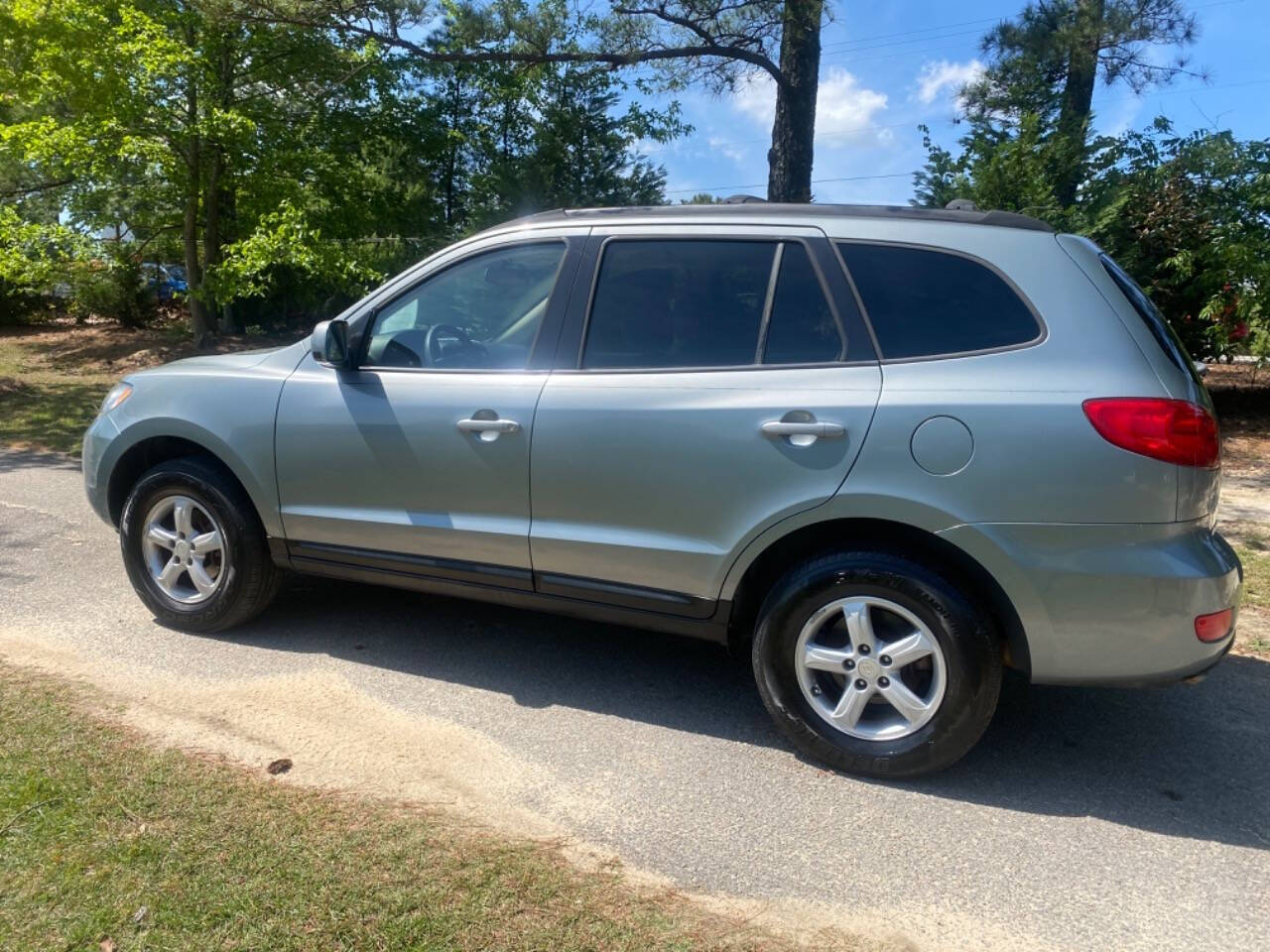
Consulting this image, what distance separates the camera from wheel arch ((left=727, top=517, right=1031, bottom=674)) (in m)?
3.20

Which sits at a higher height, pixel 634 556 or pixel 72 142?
pixel 72 142

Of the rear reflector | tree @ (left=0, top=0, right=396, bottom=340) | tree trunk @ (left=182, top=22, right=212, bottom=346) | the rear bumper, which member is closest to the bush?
tree trunk @ (left=182, top=22, right=212, bottom=346)

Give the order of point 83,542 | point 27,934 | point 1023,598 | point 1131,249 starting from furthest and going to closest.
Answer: point 1131,249 → point 83,542 → point 1023,598 → point 27,934

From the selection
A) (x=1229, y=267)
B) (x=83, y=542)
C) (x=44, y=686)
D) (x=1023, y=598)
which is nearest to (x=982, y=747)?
(x=1023, y=598)

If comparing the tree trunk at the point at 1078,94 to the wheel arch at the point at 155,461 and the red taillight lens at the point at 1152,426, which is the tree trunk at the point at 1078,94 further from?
the wheel arch at the point at 155,461

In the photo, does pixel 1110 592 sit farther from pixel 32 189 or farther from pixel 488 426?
pixel 32 189

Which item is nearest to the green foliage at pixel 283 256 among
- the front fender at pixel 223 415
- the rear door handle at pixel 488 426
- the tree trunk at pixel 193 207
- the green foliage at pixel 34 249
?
the tree trunk at pixel 193 207

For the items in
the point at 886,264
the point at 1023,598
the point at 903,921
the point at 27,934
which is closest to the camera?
the point at 27,934

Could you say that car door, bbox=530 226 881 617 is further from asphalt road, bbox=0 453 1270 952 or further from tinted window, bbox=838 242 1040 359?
asphalt road, bbox=0 453 1270 952

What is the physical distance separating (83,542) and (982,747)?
5336 millimetres

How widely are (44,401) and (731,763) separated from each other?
12.0 meters

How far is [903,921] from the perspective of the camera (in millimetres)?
2639

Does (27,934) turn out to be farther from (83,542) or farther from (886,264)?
(83,542)

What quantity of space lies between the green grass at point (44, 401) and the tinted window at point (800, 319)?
8.29m
